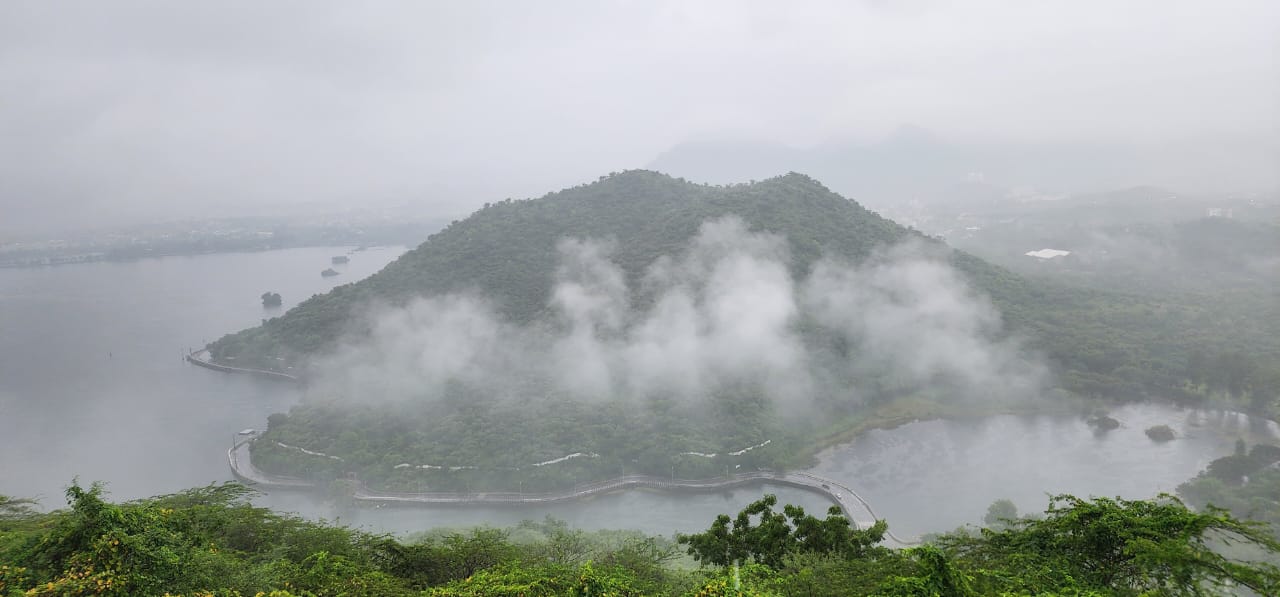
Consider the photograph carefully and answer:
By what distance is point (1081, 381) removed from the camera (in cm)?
4375

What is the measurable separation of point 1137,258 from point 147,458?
107401 millimetres

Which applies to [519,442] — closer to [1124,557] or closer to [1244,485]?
[1124,557]

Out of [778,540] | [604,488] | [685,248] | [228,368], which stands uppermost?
[685,248]

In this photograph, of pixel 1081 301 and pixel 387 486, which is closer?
pixel 387 486

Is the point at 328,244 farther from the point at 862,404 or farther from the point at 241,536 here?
the point at 241,536

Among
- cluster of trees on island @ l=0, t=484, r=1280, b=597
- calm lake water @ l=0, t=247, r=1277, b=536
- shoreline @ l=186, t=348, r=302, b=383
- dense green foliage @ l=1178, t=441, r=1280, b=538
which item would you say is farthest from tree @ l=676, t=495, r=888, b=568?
shoreline @ l=186, t=348, r=302, b=383

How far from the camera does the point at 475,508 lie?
34.2 metres

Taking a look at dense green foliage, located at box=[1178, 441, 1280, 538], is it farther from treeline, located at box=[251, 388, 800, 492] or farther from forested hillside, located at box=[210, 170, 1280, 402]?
treeline, located at box=[251, 388, 800, 492]

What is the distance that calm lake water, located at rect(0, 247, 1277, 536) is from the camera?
110 ft

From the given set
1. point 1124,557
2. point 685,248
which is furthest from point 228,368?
point 1124,557

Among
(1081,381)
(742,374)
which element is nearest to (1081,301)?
(1081,381)

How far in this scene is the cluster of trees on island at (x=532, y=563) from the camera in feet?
28.8

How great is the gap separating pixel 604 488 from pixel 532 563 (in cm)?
2164

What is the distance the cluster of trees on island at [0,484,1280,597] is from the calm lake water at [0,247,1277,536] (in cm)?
1401
